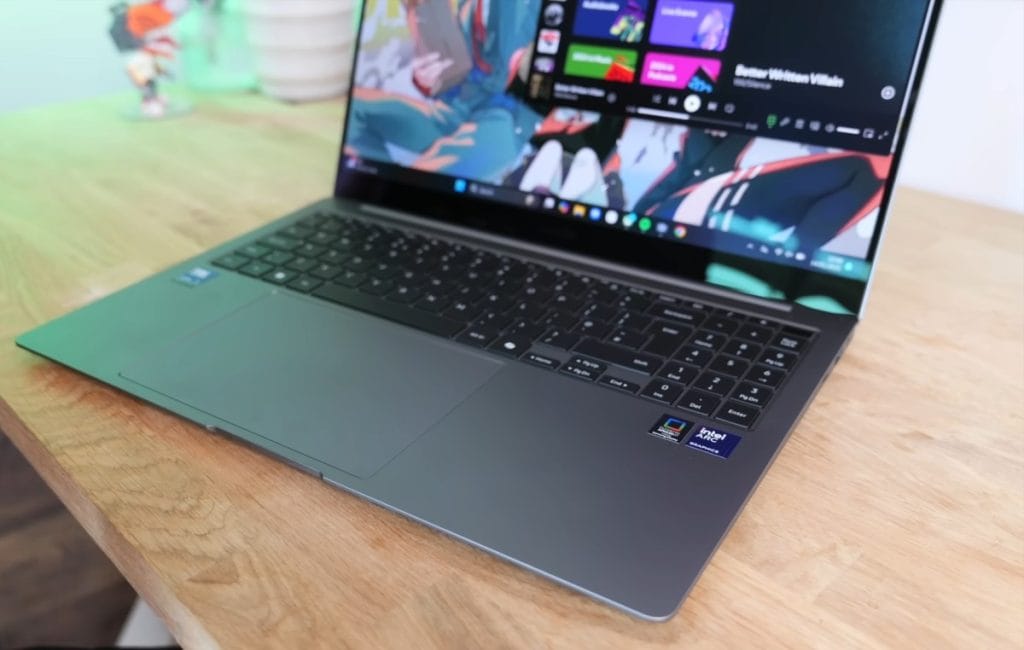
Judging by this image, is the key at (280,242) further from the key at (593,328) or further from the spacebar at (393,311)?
the key at (593,328)

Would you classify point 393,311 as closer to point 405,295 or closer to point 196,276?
point 405,295

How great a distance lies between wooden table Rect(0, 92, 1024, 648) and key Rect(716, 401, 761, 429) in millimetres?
33

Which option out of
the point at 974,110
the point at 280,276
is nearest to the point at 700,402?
the point at 280,276

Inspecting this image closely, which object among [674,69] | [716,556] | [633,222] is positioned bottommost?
[716,556]

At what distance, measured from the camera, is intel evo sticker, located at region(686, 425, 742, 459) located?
1.50 ft

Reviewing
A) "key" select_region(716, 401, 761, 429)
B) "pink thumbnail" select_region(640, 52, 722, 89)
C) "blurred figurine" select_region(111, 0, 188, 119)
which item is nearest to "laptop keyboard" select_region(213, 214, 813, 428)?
"key" select_region(716, 401, 761, 429)

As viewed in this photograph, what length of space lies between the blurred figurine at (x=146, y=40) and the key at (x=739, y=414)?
932 mm

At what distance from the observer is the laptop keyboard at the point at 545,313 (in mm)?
520

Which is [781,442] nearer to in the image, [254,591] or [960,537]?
[960,537]

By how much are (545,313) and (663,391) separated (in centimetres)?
13

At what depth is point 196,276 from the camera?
66cm

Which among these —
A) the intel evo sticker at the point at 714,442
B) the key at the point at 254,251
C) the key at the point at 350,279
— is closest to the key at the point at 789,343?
the intel evo sticker at the point at 714,442

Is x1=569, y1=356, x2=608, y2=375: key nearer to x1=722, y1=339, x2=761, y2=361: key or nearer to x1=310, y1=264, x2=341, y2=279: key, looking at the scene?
x1=722, y1=339, x2=761, y2=361: key

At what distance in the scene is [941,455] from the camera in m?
0.49
